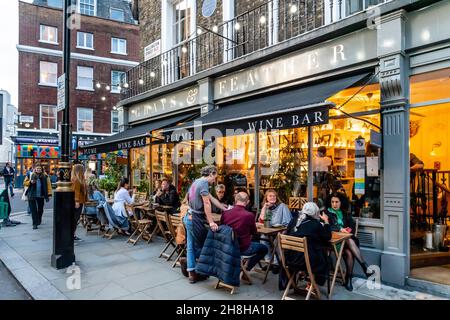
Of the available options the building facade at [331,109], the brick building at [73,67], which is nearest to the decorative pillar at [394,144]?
the building facade at [331,109]

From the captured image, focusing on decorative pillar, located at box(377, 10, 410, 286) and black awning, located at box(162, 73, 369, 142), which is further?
decorative pillar, located at box(377, 10, 410, 286)

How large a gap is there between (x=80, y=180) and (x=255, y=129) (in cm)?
454

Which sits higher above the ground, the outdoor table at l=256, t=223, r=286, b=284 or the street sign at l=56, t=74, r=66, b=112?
the street sign at l=56, t=74, r=66, b=112

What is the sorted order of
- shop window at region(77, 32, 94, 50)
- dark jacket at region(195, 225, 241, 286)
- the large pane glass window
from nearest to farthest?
dark jacket at region(195, 225, 241, 286), shop window at region(77, 32, 94, 50), the large pane glass window

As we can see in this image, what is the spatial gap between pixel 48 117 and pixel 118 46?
27.3ft

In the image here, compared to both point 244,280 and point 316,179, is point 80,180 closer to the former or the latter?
point 244,280

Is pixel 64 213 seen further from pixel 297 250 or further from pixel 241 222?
pixel 297 250

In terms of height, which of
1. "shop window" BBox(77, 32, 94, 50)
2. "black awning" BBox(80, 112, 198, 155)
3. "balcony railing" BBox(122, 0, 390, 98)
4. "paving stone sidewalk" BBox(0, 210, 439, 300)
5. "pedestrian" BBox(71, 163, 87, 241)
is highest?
"shop window" BBox(77, 32, 94, 50)

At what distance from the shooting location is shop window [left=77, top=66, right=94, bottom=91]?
26484 millimetres

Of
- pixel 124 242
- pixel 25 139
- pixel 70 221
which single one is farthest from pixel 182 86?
pixel 25 139

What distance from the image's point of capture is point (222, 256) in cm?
475

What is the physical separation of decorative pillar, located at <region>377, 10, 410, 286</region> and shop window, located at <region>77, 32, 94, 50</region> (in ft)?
86.5

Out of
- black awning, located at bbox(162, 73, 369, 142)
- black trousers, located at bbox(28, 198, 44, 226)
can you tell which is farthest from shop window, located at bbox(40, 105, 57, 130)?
black awning, located at bbox(162, 73, 369, 142)

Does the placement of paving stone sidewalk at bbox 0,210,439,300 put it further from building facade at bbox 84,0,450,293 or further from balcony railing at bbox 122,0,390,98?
balcony railing at bbox 122,0,390,98
